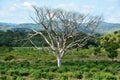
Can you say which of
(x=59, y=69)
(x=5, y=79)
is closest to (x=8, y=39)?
(x=59, y=69)

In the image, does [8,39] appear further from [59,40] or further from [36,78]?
[36,78]

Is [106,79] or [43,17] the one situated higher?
[43,17]

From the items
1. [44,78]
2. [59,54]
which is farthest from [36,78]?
[59,54]

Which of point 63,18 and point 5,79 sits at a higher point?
Result: point 63,18

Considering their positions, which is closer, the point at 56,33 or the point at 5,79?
the point at 5,79

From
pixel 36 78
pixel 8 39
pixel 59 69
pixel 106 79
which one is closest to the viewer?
pixel 106 79

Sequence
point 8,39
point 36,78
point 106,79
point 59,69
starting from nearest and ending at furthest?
1. point 106,79
2. point 36,78
3. point 59,69
4. point 8,39

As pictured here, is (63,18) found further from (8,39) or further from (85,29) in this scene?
(8,39)

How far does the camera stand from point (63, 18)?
4366 centimetres

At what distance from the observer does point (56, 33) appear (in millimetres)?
41312

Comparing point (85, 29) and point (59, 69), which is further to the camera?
point (85, 29)

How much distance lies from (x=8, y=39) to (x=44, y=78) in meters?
75.4

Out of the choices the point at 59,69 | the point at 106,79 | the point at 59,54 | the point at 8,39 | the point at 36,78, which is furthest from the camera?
the point at 8,39

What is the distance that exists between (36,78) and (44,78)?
68 cm
